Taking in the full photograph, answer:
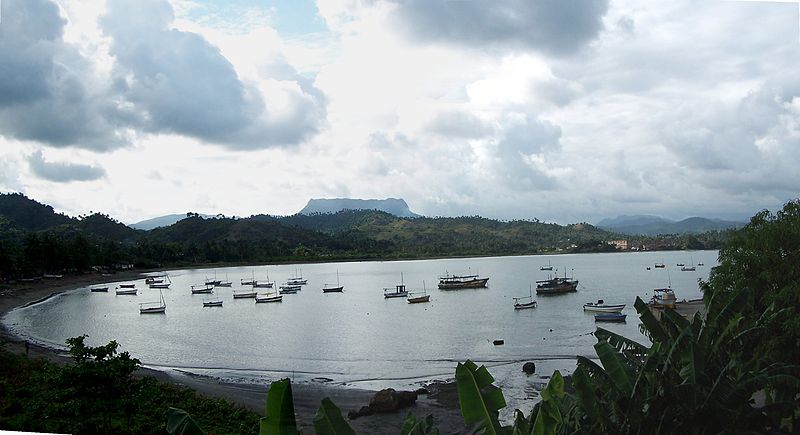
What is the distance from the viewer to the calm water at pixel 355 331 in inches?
532

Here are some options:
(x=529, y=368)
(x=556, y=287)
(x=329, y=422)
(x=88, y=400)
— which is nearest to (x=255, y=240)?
(x=556, y=287)

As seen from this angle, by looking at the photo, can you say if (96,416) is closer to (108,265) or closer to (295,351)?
(295,351)

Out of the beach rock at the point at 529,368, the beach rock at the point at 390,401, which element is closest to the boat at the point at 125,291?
the beach rock at the point at 529,368

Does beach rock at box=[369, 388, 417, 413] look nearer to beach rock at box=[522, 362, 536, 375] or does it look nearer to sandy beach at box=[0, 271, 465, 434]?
sandy beach at box=[0, 271, 465, 434]

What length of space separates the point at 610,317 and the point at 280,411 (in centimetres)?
2020

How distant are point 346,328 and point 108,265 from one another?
1172 inches

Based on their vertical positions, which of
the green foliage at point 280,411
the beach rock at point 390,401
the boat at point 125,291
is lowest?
the beach rock at point 390,401

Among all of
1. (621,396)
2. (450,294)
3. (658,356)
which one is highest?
(658,356)

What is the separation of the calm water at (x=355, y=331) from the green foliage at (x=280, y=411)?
830 centimetres

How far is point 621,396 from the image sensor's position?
227 cm

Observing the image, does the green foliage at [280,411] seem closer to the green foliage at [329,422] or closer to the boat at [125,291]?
the green foliage at [329,422]

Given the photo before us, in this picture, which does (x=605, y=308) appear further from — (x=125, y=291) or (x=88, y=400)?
(x=125, y=291)

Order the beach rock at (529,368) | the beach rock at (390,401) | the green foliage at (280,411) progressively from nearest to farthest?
the green foliage at (280,411), the beach rock at (390,401), the beach rock at (529,368)

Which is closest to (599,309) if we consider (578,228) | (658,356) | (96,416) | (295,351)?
(578,228)
